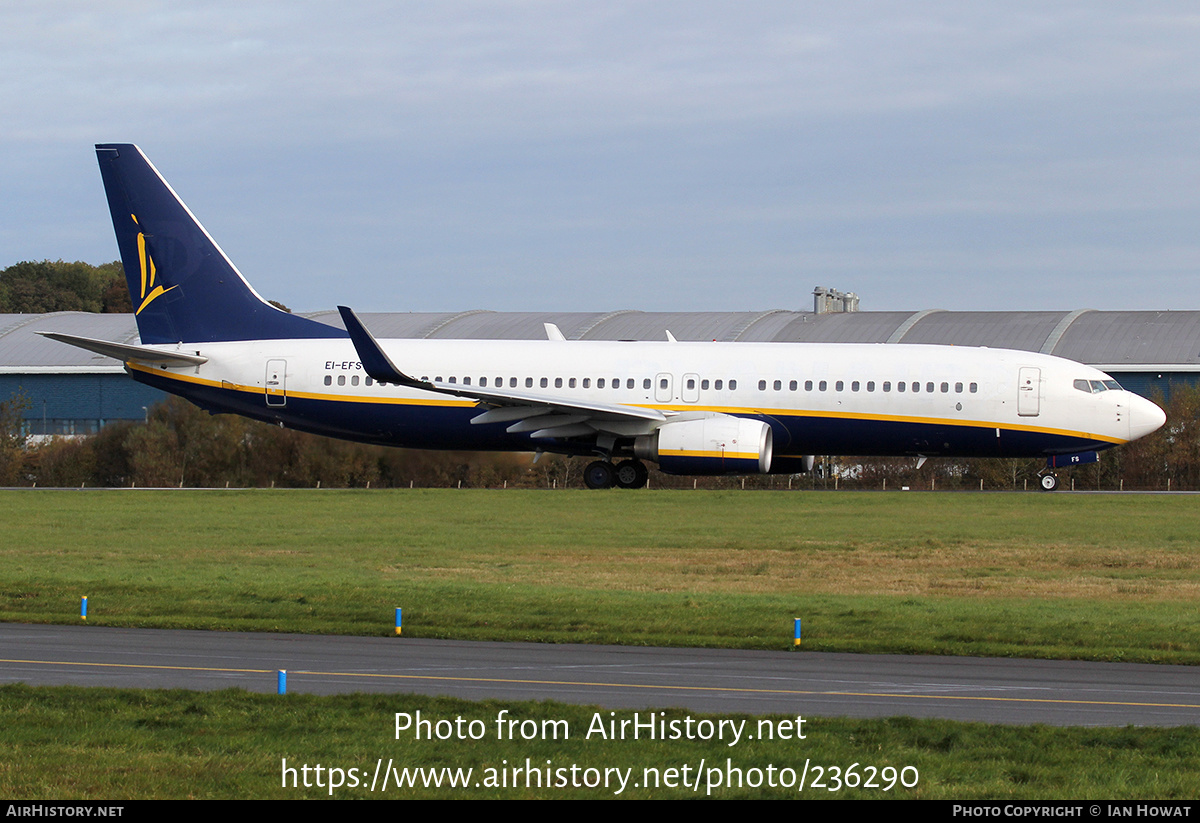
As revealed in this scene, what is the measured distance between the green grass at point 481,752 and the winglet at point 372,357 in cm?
2364

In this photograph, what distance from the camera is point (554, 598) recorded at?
19.7 meters

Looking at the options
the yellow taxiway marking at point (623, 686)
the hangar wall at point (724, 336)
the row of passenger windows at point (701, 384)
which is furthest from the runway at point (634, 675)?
the hangar wall at point (724, 336)

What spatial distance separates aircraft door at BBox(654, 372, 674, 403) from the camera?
126 feet

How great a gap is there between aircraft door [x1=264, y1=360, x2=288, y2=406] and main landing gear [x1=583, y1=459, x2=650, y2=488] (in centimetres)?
901

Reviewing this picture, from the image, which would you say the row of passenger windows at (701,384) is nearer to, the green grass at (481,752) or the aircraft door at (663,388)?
the aircraft door at (663,388)

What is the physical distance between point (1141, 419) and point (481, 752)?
3125 centimetres

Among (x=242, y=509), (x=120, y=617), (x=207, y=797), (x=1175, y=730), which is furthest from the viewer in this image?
(x=242, y=509)

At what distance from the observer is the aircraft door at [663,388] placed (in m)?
38.3

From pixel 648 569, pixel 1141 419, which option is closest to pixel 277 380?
pixel 648 569

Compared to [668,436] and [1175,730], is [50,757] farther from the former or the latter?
[668,436]

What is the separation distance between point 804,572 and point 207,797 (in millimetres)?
15251

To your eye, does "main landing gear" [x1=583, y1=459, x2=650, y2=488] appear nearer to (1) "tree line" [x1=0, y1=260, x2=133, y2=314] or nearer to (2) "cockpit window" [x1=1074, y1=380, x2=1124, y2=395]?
(2) "cockpit window" [x1=1074, y1=380, x2=1124, y2=395]

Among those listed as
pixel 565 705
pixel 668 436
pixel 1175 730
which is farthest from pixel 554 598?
pixel 668 436

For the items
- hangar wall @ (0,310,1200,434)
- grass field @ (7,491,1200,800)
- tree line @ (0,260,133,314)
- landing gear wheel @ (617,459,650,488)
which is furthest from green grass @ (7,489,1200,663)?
tree line @ (0,260,133,314)
